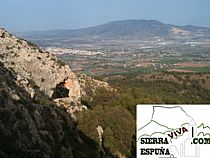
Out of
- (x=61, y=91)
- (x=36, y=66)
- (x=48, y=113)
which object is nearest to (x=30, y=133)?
(x=48, y=113)

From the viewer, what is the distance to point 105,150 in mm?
43000

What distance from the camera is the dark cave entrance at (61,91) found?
59.2m

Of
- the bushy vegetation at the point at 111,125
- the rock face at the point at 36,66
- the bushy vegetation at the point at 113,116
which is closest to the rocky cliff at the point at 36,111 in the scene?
the rock face at the point at 36,66

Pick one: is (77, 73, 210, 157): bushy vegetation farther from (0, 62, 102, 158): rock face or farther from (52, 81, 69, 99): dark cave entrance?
(0, 62, 102, 158): rock face

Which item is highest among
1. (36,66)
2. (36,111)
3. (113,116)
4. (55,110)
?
(36,66)

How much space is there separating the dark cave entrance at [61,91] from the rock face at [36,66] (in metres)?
0.29

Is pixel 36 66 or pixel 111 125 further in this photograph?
pixel 36 66

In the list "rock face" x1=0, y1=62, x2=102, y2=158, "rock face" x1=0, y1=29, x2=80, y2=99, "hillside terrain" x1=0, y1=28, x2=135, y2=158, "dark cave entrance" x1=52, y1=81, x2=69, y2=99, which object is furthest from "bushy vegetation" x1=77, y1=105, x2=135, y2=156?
"rock face" x1=0, y1=29, x2=80, y2=99

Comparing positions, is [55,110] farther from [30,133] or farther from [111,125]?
[30,133]

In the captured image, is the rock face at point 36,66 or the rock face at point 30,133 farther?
the rock face at point 36,66

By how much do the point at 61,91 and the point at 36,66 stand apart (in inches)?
189

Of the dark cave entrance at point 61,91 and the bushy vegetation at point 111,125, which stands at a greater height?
the dark cave entrance at point 61,91

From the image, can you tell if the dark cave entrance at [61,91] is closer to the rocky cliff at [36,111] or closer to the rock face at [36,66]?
the rocky cliff at [36,111]

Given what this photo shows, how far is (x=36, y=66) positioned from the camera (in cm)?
6122
